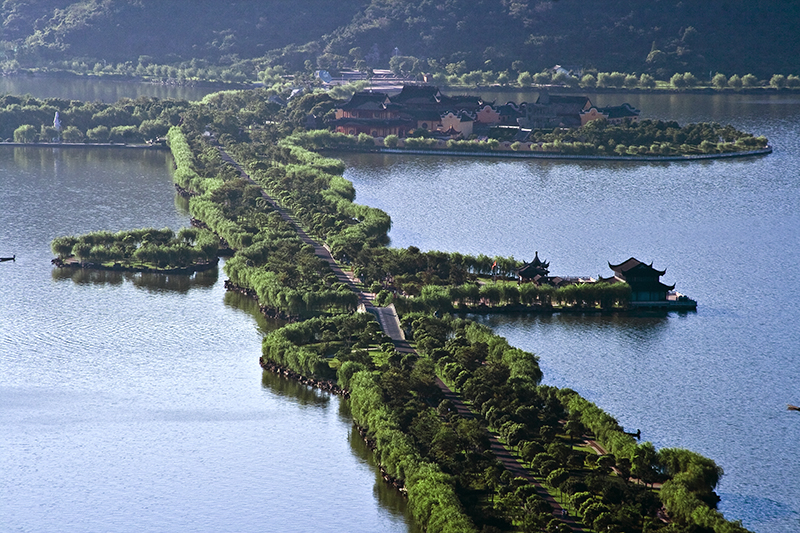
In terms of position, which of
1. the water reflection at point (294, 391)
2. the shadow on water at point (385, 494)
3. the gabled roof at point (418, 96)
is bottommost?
the shadow on water at point (385, 494)

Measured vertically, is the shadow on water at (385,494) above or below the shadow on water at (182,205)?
below

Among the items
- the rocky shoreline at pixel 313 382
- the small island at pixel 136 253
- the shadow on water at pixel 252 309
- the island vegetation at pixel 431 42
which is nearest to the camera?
the rocky shoreline at pixel 313 382

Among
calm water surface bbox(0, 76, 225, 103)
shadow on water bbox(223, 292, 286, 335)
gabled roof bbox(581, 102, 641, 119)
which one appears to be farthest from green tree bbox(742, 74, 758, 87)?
shadow on water bbox(223, 292, 286, 335)

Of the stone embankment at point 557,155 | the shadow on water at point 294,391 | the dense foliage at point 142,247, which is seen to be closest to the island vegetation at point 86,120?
the stone embankment at point 557,155

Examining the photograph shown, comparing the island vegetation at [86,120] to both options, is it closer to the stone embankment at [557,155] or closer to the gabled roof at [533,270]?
the stone embankment at [557,155]

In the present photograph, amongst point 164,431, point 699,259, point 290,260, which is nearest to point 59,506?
point 164,431

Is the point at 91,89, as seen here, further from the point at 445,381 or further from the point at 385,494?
the point at 385,494
